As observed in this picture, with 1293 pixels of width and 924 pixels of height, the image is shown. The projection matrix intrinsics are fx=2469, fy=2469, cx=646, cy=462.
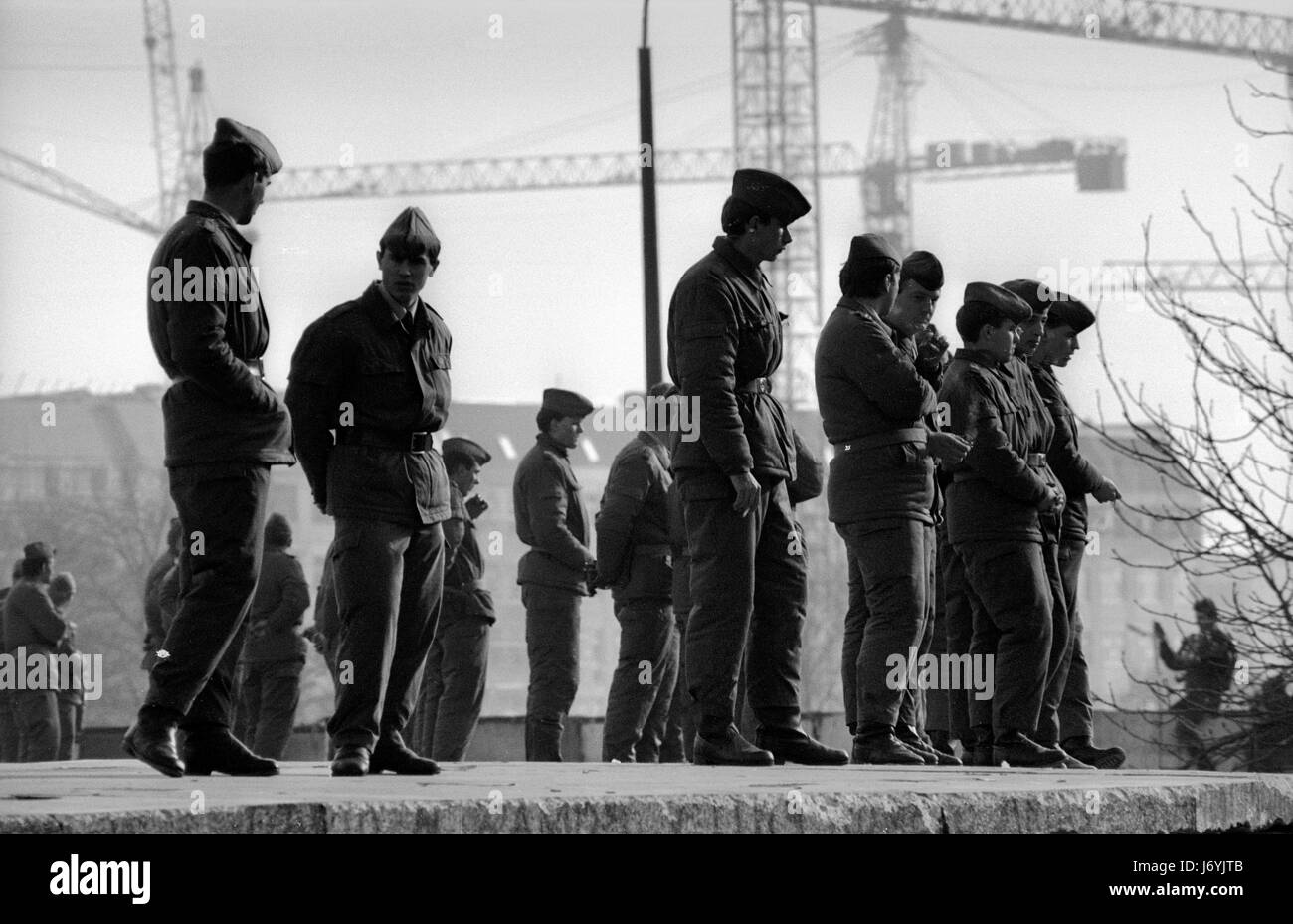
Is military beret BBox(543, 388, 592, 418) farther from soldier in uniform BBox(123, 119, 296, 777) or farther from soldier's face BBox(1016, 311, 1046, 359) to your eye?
soldier in uniform BBox(123, 119, 296, 777)

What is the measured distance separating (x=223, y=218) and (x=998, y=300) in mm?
3800

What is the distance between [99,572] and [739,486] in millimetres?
56559

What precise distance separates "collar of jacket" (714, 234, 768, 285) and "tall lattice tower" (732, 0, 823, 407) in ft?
211

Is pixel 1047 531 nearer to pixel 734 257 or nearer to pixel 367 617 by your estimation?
→ pixel 734 257

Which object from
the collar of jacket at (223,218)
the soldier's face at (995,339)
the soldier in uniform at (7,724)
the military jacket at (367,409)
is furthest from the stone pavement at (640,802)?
the soldier in uniform at (7,724)

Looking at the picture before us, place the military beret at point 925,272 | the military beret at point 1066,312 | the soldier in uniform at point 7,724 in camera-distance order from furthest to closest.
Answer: the soldier in uniform at point 7,724, the military beret at point 1066,312, the military beret at point 925,272

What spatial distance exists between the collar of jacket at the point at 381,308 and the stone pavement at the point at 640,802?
1482mm

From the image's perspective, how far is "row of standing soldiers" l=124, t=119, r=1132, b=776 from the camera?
25.2ft

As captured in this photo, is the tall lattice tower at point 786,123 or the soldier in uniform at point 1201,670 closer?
the soldier in uniform at point 1201,670

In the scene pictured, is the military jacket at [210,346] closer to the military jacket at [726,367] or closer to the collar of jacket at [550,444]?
the military jacket at [726,367]

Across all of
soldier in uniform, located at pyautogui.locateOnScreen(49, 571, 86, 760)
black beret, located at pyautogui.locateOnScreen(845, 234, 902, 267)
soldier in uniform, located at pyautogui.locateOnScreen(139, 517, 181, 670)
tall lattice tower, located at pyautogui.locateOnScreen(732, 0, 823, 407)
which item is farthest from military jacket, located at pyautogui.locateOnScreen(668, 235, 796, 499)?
tall lattice tower, located at pyautogui.locateOnScreen(732, 0, 823, 407)

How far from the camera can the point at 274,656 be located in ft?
49.6

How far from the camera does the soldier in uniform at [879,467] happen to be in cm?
921
